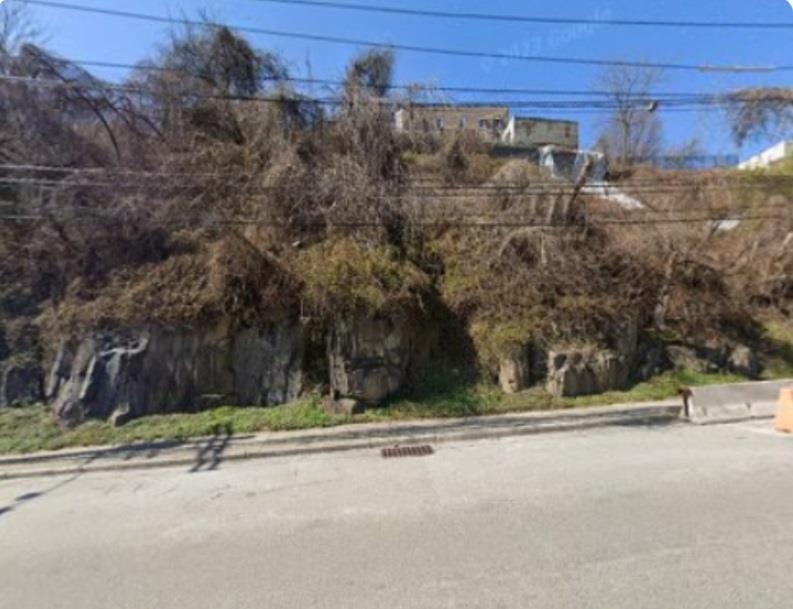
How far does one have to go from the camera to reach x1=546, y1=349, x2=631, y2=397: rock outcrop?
930cm

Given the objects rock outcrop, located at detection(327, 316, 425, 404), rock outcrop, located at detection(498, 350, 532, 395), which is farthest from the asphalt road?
rock outcrop, located at detection(498, 350, 532, 395)

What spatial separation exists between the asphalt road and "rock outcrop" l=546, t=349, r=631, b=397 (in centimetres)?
283

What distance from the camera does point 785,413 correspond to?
736 cm

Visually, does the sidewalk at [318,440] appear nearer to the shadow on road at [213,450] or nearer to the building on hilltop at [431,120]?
the shadow on road at [213,450]

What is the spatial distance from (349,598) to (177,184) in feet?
34.1

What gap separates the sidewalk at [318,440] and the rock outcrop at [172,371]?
1.20 metres

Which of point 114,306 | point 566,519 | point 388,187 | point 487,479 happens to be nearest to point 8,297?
point 114,306

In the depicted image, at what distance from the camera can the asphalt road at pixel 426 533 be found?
317cm

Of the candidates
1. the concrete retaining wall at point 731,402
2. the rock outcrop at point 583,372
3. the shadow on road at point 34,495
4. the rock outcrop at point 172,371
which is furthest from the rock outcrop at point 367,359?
the concrete retaining wall at point 731,402

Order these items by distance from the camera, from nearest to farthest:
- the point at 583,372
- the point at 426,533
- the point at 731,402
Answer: the point at 426,533, the point at 731,402, the point at 583,372

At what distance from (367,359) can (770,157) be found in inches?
933

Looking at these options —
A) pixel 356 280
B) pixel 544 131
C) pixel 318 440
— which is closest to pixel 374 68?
pixel 356 280

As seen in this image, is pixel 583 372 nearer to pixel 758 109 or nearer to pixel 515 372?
pixel 515 372

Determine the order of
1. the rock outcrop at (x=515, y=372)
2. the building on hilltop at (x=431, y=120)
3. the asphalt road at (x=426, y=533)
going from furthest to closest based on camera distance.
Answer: the building on hilltop at (x=431, y=120), the rock outcrop at (x=515, y=372), the asphalt road at (x=426, y=533)
